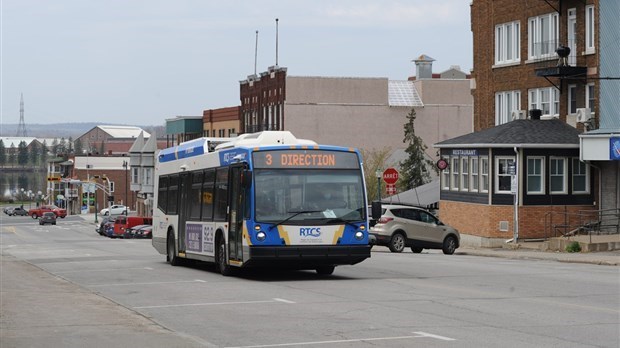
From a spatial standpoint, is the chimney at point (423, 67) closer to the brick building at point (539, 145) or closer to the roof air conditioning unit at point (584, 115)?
the brick building at point (539, 145)

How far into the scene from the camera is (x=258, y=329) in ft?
48.0

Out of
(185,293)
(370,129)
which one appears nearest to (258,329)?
(185,293)

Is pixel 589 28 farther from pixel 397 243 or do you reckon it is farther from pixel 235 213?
pixel 235 213

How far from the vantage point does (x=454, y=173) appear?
158 ft

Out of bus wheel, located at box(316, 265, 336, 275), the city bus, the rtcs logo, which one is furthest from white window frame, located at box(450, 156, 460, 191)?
the rtcs logo

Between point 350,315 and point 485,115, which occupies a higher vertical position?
point 485,115

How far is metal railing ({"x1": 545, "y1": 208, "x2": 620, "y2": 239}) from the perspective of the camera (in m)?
42.4

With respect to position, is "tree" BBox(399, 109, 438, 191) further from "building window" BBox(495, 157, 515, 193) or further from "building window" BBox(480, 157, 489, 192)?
"building window" BBox(495, 157, 515, 193)

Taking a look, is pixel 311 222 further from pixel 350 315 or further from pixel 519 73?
pixel 519 73

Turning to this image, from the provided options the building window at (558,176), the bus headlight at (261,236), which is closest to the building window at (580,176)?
the building window at (558,176)

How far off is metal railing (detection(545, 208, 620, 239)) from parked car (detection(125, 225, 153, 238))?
37.9 m

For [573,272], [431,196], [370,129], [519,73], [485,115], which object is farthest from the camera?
[370,129]

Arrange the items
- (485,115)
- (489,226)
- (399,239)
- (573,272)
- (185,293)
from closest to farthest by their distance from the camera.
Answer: (185,293)
(573,272)
(399,239)
(489,226)
(485,115)

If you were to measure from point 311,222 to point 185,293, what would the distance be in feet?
11.0
